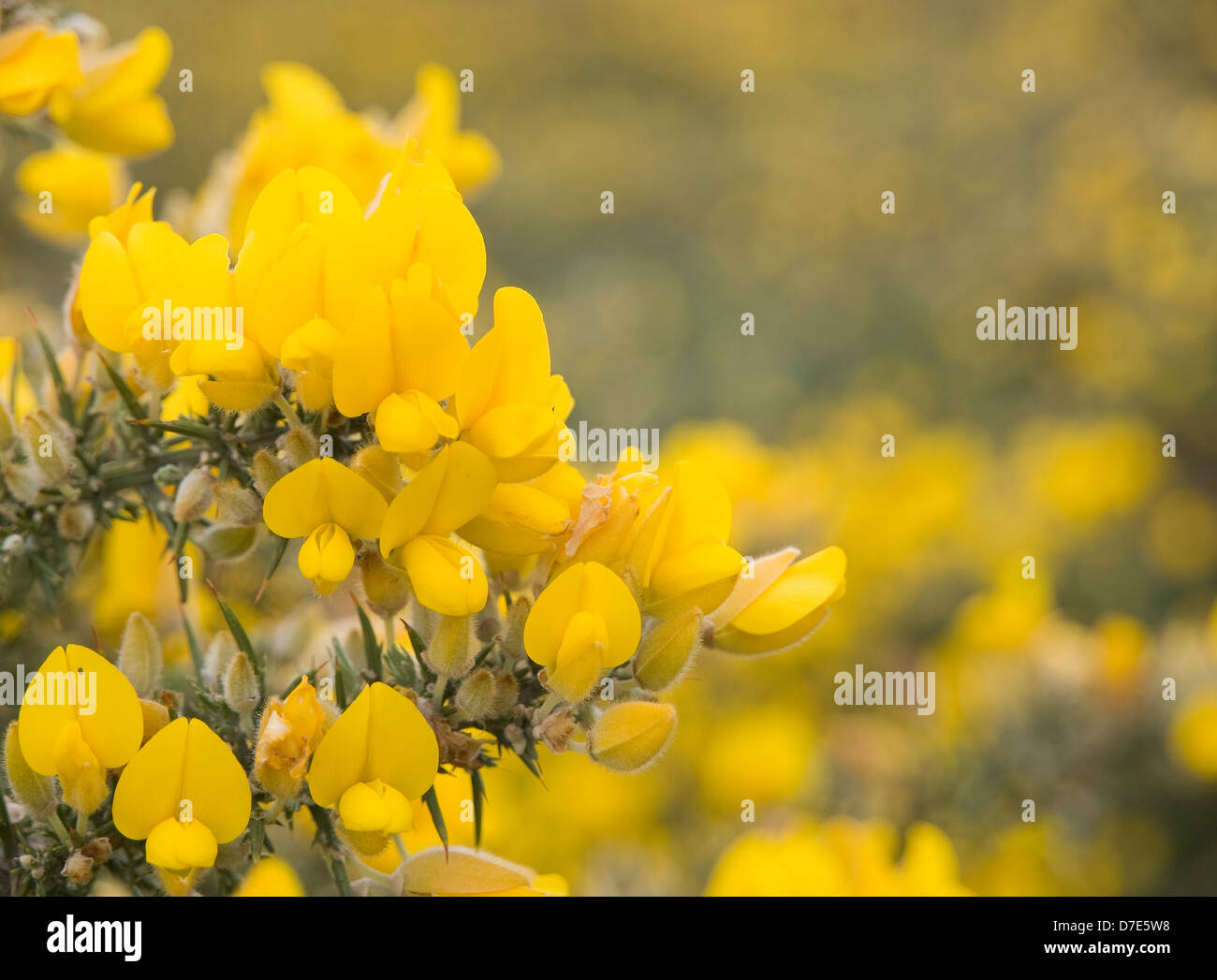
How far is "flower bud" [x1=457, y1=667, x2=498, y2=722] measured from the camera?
67 centimetres

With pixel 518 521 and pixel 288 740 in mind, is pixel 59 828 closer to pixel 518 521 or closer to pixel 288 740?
pixel 288 740

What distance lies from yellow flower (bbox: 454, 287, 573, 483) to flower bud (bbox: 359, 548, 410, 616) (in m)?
0.10

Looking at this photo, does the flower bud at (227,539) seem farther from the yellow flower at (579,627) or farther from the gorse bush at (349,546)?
the yellow flower at (579,627)

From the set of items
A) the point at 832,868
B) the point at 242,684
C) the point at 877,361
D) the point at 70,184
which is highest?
the point at 877,361

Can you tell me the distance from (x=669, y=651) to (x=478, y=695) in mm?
121

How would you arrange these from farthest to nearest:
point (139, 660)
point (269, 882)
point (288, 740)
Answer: point (269, 882)
point (139, 660)
point (288, 740)

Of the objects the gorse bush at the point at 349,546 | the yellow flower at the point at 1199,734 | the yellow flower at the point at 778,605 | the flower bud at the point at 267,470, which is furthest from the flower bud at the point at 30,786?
the yellow flower at the point at 1199,734

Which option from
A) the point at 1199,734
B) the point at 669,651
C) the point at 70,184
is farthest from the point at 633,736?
the point at 1199,734

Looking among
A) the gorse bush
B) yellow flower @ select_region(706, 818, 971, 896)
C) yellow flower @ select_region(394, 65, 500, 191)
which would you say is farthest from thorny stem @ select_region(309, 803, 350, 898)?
yellow flower @ select_region(394, 65, 500, 191)

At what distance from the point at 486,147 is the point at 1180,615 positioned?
2.14 m

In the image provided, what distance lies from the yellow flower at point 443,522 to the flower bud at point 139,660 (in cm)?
21

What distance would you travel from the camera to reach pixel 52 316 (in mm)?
1400

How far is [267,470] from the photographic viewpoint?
658 millimetres

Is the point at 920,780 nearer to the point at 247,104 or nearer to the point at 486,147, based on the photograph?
the point at 486,147
